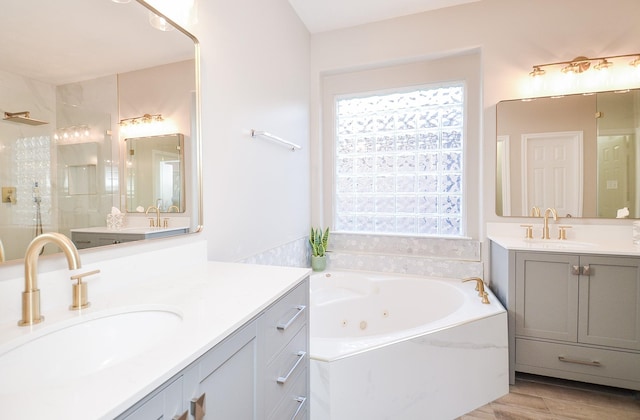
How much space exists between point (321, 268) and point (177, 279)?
1650mm

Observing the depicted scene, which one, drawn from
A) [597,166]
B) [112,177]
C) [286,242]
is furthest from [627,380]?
[112,177]

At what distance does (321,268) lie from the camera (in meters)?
2.66

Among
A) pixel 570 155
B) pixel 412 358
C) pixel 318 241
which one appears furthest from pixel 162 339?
pixel 570 155

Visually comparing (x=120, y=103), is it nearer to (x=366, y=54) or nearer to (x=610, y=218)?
(x=366, y=54)

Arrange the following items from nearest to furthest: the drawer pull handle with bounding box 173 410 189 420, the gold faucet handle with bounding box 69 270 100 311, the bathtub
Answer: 1. the drawer pull handle with bounding box 173 410 189 420
2. the gold faucet handle with bounding box 69 270 100 311
3. the bathtub

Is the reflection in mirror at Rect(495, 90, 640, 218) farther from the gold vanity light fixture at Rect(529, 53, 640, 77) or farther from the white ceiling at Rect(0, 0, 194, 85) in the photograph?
the white ceiling at Rect(0, 0, 194, 85)

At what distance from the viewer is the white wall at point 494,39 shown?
6.91 feet

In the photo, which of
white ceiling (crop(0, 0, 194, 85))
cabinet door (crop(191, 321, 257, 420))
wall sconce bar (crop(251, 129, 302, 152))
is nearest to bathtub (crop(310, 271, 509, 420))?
cabinet door (crop(191, 321, 257, 420))

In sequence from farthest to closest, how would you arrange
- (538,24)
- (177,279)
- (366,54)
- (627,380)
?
(366,54)
(538,24)
(627,380)
(177,279)

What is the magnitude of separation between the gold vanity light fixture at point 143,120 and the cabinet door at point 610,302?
2382 mm

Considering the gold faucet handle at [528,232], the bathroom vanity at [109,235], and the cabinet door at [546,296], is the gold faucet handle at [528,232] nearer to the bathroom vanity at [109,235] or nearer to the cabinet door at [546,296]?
the cabinet door at [546,296]

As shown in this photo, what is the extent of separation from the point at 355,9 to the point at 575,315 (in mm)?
2686

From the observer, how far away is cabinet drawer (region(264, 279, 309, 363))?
923 mm

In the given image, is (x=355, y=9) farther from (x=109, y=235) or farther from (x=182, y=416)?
(x=182, y=416)
